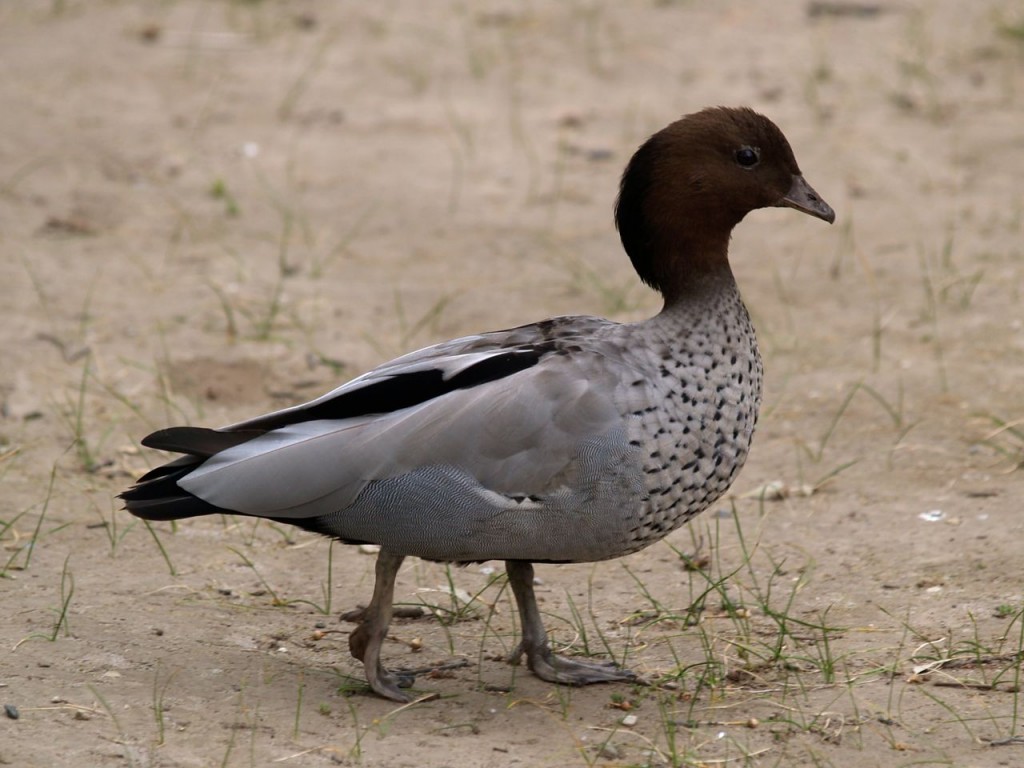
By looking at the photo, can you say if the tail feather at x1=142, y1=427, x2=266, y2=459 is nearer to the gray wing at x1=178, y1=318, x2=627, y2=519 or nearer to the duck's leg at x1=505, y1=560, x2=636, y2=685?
the gray wing at x1=178, y1=318, x2=627, y2=519

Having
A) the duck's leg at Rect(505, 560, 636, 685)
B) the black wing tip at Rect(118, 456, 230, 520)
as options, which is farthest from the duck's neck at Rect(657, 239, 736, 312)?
the black wing tip at Rect(118, 456, 230, 520)

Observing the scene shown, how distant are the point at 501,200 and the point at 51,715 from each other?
491 cm

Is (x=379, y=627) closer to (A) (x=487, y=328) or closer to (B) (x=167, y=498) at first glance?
(B) (x=167, y=498)

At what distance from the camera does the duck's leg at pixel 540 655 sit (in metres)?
4.43

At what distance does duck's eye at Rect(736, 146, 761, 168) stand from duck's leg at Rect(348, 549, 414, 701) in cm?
159

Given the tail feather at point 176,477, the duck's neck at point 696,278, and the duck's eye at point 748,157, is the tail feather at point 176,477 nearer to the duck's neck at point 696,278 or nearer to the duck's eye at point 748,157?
the duck's neck at point 696,278

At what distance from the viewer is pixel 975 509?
5.41 meters

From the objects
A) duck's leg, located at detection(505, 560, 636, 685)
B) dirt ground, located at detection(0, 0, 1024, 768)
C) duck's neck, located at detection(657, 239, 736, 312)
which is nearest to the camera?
dirt ground, located at detection(0, 0, 1024, 768)

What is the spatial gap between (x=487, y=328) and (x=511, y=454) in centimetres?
285

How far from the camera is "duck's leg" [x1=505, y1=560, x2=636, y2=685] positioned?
4.43 meters

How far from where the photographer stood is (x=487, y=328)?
7.01m

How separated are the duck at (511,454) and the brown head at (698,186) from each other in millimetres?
141

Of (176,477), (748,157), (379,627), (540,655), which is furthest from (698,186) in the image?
(176,477)

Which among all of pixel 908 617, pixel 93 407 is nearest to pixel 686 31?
pixel 93 407
